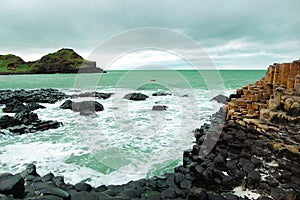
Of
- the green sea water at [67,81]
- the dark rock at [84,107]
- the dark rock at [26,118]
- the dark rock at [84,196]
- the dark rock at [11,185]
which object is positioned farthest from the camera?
the green sea water at [67,81]

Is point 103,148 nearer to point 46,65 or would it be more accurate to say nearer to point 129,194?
point 129,194

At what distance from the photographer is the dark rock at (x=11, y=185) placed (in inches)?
132

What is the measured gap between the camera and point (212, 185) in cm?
495

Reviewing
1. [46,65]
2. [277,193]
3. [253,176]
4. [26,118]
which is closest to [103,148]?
[253,176]

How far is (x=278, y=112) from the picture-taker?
303 inches

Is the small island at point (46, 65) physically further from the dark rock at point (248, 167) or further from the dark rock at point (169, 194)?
the dark rock at point (169, 194)

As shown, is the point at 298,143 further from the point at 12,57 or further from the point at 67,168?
the point at 12,57

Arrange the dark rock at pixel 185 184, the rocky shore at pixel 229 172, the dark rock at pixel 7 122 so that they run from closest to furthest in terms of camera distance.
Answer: the rocky shore at pixel 229 172
the dark rock at pixel 185 184
the dark rock at pixel 7 122

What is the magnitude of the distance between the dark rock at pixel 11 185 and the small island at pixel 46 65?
87.1 metres

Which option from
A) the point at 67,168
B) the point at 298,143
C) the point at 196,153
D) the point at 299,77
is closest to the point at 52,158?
the point at 67,168

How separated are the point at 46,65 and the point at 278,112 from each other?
92.4 meters

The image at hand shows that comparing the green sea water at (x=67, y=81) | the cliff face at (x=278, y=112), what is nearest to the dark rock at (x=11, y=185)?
the cliff face at (x=278, y=112)

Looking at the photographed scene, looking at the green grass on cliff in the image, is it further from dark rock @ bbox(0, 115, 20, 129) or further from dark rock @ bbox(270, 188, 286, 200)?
dark rock @ bbox(270, 188, 286, 200)

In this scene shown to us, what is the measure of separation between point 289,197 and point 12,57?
111 m
